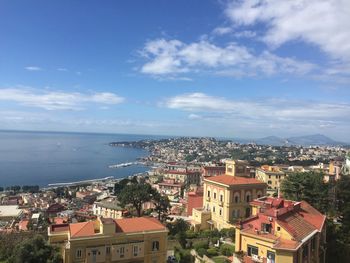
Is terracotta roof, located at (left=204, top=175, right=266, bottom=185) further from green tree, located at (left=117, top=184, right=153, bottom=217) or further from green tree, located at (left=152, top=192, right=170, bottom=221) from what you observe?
green tree, located at (left=117, top=184, right=153, bottom=217)

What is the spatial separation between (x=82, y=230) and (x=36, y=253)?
113 inches

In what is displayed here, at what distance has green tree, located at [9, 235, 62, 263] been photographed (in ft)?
68.4

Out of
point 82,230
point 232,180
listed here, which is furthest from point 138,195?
point 82,230

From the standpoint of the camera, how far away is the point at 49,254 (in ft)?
70.1

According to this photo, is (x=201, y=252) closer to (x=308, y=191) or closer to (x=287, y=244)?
(x=287, y=244)

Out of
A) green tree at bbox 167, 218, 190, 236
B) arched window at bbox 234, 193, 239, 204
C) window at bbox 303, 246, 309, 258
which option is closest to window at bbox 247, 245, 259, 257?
window at bbox 303, 246, 309, 258

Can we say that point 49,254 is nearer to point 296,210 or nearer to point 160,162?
point 296,210

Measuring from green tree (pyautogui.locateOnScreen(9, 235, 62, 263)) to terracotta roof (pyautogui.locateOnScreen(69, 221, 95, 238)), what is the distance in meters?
1.74

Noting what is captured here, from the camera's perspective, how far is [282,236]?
19.6 meters

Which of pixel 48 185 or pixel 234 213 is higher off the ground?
pixel 234 213

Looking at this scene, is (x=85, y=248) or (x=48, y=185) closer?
(x=85, y=248)

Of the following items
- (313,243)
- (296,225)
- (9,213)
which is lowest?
(9,213)

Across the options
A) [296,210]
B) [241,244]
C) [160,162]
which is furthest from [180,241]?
[160,162]

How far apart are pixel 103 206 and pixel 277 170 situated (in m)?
43.8
